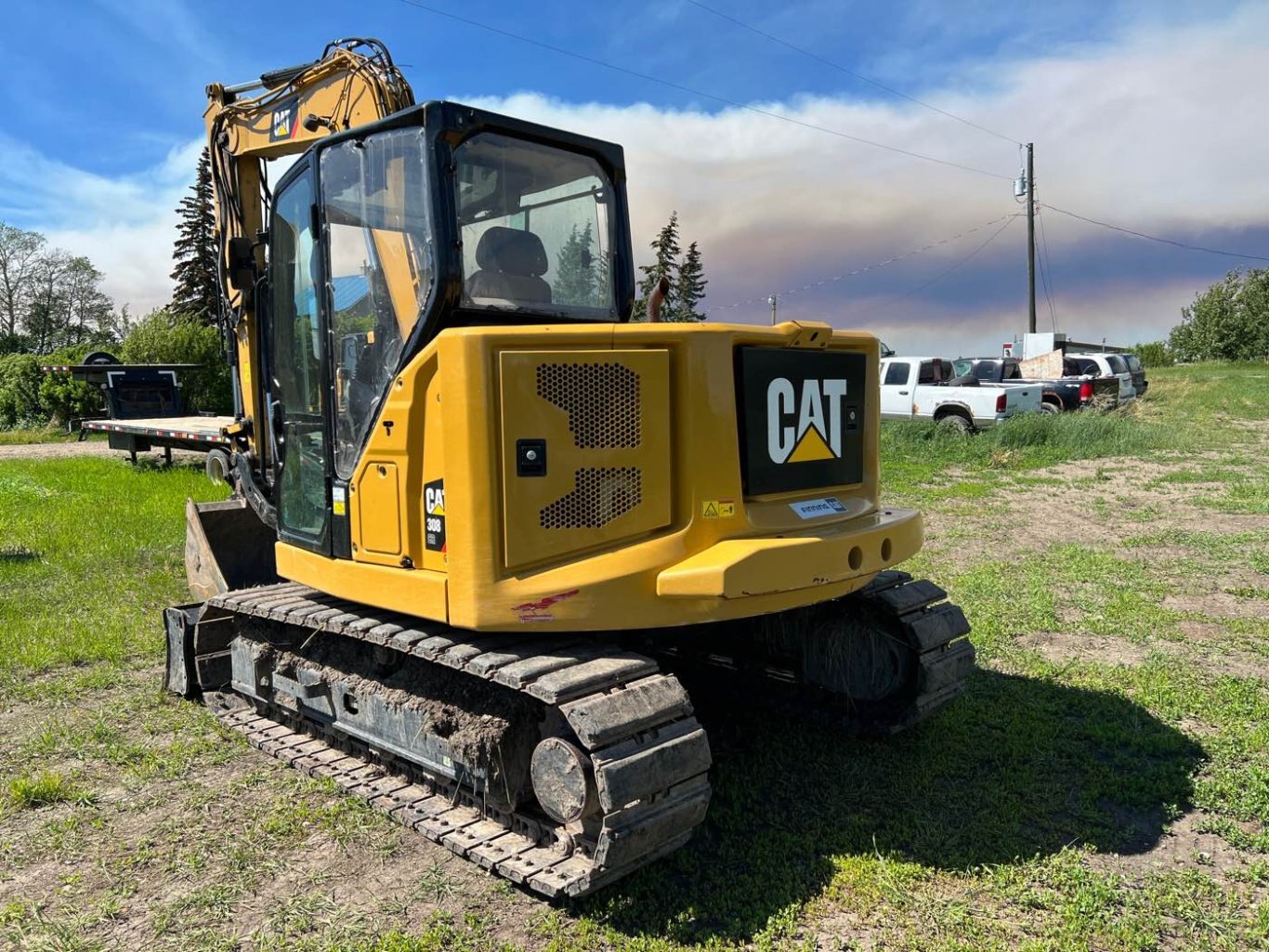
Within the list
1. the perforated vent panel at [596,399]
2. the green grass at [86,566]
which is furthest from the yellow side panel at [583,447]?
the green grass at [86,566]

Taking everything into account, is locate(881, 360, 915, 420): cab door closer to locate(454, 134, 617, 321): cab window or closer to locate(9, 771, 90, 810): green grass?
locate(454, 134, 617, 321): cab window

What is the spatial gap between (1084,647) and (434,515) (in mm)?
4873

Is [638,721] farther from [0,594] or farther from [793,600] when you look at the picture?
[0,594]

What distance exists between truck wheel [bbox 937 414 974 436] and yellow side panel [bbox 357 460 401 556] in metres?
16.3

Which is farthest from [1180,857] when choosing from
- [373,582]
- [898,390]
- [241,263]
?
[898,390]

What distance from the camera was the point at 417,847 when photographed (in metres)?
3.99

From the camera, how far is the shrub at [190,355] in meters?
28.2

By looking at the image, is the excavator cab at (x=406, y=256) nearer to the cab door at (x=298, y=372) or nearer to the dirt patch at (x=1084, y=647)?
the cab door at (x=298, y=372)

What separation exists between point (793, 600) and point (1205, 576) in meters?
6.29

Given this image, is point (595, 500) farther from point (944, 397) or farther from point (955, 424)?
point (944, 397)

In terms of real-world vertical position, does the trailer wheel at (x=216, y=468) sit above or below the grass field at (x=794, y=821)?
above

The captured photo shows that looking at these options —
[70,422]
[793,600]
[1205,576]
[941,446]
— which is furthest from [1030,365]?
[70,422]

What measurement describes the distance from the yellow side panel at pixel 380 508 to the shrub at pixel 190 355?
2625cm

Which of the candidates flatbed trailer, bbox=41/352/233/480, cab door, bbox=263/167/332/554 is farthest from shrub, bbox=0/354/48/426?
cab door, bbox=263/167/332/554
